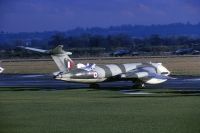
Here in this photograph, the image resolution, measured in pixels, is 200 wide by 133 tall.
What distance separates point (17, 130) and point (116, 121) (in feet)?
11.0

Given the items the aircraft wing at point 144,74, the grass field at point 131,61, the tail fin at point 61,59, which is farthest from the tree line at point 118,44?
the aircraft wing at point 144,74

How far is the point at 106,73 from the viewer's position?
41.4m

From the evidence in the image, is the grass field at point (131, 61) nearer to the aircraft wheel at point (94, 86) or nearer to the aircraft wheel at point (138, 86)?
the aircraft wheel at point (138, 86)

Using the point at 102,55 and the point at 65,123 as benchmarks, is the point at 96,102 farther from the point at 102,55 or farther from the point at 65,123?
the point at 102,55

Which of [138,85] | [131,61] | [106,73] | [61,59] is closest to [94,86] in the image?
[106,73]

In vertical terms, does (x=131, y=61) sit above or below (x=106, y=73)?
above

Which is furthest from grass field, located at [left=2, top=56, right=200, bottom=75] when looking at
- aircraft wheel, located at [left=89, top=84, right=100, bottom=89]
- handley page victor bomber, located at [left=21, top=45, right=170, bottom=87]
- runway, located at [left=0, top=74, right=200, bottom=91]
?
aircraft wheel, located at [left=89, top=84, right=100, bottom=89]

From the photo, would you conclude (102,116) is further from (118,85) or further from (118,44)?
(118,44)

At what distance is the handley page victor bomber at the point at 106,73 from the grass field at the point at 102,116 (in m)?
11.8

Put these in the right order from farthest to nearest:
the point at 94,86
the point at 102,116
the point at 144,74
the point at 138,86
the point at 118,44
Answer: the point at 118,44 < the point at 94,86 < the point at 144,74 < the point at 138,86 < the point at 102,116

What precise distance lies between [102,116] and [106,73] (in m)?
21.1

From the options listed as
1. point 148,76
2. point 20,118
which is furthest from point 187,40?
point 20,118

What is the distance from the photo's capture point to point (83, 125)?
1789cm

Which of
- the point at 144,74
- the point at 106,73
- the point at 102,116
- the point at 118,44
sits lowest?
the point at 102,116
